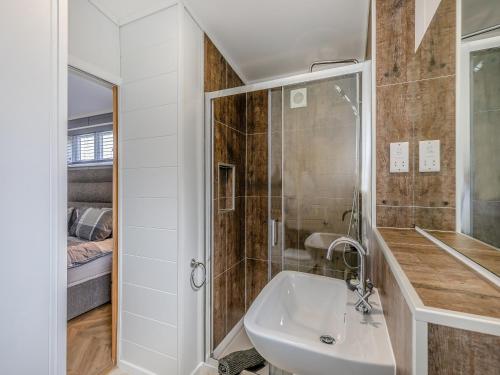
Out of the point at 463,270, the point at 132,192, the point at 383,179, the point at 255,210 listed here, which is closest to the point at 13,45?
the point at 132,192

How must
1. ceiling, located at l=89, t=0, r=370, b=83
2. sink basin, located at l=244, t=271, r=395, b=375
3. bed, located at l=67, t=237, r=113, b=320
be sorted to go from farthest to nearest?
1. bed, located at l=67, t=237, r=113, b=320
2. ceiling, located at l=89, t=0, r=370, b=83
3. sink basin, located at l=244, t=271, r=395, b=375

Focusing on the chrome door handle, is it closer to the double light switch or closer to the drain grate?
the drain grate

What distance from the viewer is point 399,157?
3.81ft

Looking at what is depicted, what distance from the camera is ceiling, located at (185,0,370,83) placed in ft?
4.83

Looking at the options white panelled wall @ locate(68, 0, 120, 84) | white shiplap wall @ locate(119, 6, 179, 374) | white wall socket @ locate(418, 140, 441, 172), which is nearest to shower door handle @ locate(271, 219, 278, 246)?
white shiplap wall @ locate(119, 6, 179, 374)

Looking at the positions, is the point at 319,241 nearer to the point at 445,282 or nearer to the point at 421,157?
the point at 421,157

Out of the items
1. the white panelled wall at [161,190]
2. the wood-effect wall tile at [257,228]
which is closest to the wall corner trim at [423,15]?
the white panelled wall at [161,190]

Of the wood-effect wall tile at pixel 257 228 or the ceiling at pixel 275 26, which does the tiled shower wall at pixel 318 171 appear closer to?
the wood-effect wall tile at pixel 257 228

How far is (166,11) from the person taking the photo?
4.83 ft

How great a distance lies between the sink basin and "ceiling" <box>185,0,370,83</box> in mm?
1714

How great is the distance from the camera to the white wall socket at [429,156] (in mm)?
1072

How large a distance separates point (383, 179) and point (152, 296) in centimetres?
157

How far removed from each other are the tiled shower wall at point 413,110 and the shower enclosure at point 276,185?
0.70 ft

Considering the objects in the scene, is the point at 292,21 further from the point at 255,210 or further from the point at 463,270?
the point at 463,270
